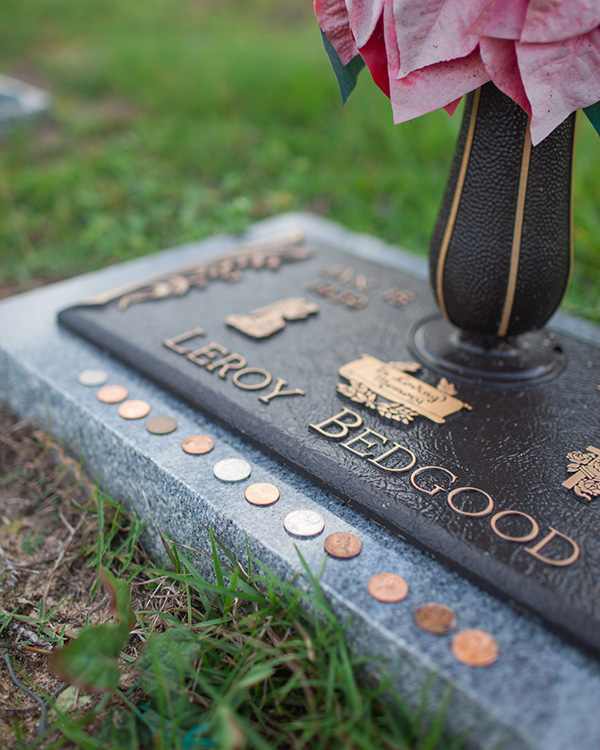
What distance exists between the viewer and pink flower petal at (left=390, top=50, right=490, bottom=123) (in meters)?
1.27

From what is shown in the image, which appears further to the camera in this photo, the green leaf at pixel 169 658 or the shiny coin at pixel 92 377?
the shiny coin at pixel 92 377

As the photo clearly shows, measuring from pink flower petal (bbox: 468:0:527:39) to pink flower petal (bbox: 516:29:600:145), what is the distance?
0.03 m

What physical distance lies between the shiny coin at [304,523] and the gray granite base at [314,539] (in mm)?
15

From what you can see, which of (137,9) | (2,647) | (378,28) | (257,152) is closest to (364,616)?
(2,647)

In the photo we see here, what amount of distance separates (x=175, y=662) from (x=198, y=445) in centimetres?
46

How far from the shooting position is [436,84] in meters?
1.28

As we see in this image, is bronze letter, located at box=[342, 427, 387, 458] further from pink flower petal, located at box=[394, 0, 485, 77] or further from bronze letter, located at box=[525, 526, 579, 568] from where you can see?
pink flower petal, located at box=[394, 0, 485, 77]

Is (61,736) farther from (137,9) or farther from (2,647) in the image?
(137,9)

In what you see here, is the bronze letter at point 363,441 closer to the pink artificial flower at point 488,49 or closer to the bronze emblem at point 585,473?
the bronze emblem at point 585,473

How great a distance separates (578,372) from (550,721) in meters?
0.93

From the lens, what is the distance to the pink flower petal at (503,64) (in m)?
1.22

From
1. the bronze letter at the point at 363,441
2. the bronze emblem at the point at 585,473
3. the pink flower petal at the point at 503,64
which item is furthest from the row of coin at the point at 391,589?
the pink flower petal at the point at 503,64

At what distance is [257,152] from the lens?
377 centimetres

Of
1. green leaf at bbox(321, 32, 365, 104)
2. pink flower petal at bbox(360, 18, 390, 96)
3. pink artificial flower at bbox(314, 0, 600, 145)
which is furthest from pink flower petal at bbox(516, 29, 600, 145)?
green leaf at bbox(321, 32, 365, 104)
